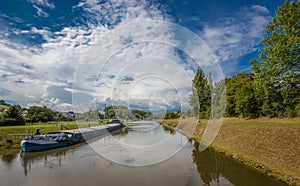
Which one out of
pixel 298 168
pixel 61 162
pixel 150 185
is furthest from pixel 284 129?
pixel 61 162

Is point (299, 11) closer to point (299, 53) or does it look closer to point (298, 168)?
point (299, 53)

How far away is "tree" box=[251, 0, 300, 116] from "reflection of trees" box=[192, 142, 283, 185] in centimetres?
721

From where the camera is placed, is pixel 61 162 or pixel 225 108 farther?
pixel 225 108

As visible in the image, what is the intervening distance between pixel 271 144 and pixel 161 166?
32.1ft

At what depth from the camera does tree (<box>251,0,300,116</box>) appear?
16.0m

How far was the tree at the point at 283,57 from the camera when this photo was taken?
1603 centimetres

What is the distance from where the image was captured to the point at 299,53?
15.9 m

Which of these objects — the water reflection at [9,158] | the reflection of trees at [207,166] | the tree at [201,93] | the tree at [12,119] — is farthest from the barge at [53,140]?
the tree at [201,93]

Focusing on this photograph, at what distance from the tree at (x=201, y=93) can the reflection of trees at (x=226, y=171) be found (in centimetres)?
2989

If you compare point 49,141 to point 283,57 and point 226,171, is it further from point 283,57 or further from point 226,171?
point 283,57

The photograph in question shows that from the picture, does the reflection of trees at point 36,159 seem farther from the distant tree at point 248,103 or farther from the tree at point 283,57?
the distant tree at point 248,103

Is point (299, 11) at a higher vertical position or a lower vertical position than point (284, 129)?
higher

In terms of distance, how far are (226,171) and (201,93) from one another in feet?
119

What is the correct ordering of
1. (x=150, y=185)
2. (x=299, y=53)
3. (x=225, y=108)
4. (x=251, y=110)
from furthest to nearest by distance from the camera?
1. (x=225, y=108)
2. (x=251, y=110)
3. (x=299, y=53)
4. (x=150, y=185)
